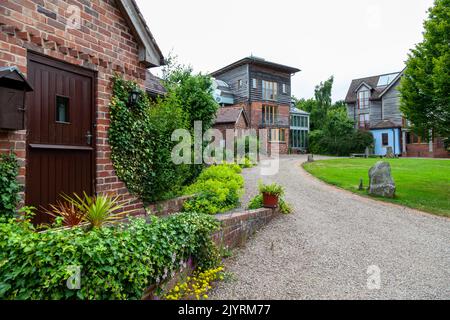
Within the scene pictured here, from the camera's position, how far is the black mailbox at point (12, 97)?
12.2 ft

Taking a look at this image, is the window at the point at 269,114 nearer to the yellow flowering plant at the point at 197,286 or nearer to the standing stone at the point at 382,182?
the standing stone at the point at 382,182

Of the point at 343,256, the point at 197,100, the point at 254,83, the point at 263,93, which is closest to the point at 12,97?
the point at 343,256

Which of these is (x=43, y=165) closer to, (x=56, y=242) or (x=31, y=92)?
(x=31, y=92)

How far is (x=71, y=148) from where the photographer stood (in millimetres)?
4887

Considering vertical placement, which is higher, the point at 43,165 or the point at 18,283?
the point at 43,165

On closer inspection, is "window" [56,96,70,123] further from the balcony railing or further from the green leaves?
the balcony railing

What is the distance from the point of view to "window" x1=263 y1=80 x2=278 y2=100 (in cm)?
3225

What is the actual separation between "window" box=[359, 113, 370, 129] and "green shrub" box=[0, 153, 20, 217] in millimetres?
38880

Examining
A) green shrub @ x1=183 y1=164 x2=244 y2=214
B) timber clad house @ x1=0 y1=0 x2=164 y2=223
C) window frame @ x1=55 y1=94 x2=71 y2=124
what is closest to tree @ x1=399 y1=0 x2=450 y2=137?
green shrub @ x1=183 y1=164 x2=244 y2=214

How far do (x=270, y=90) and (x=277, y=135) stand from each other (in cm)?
518
